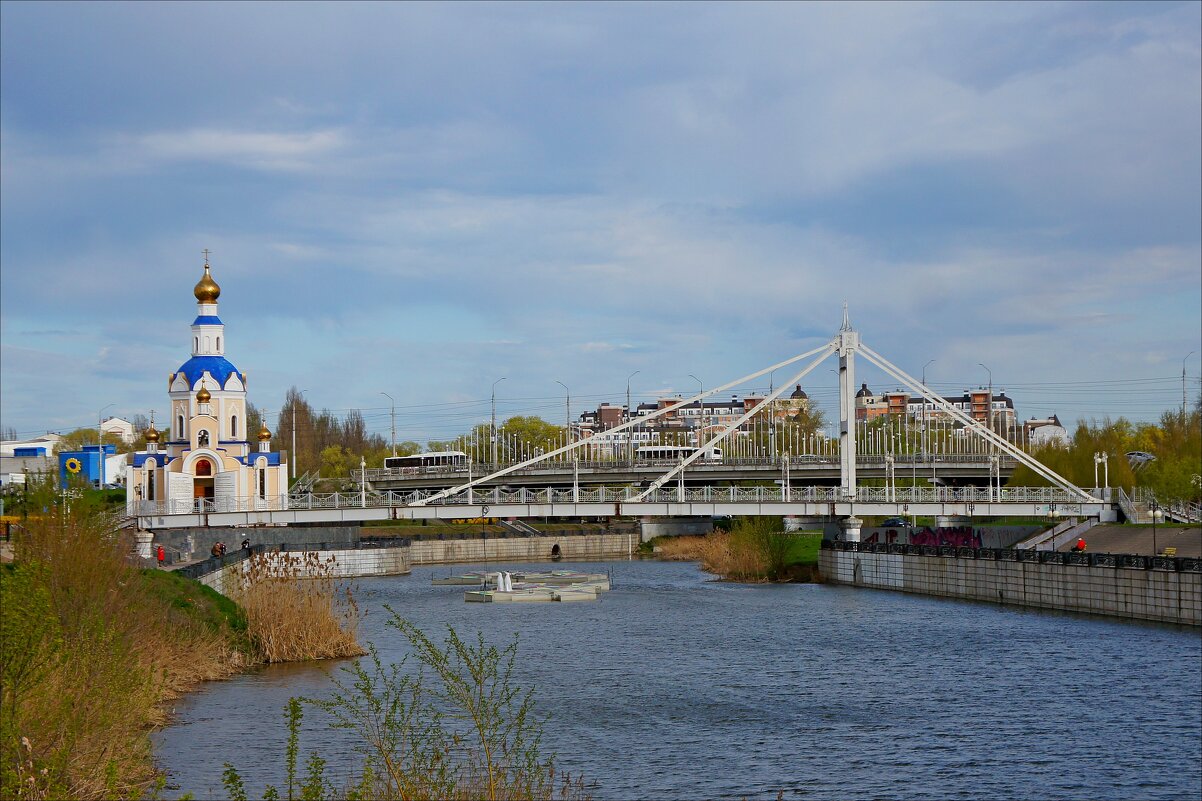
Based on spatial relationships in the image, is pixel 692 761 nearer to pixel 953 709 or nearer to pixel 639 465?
pixel 953 709

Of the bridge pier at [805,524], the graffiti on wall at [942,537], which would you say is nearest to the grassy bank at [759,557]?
the graffiti on wall at [942,537]

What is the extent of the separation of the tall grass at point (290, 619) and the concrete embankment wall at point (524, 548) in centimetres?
6252

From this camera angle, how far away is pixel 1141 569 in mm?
51062

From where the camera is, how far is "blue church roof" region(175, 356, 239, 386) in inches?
3573

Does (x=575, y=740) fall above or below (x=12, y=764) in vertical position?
below

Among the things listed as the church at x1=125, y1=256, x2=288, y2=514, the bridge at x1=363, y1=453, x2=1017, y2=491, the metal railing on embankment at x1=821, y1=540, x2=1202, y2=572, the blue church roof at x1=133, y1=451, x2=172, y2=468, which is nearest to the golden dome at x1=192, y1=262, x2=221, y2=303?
the church at x1=125, y1=256, x2=288, y2=514

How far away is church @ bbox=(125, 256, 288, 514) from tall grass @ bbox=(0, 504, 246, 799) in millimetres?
51175

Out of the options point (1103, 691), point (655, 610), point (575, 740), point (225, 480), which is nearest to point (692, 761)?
point (575, 740)

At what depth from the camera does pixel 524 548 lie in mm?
112312

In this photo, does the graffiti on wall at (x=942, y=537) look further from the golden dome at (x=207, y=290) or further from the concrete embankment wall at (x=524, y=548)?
the golden dome at (x=207, y=290)

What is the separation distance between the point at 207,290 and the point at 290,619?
5668cm

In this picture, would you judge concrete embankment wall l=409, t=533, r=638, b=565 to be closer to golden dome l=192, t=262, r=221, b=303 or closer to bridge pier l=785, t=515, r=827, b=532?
bridge pier l=785, t=515, r=827, b=532

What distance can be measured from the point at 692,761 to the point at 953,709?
31.3ft

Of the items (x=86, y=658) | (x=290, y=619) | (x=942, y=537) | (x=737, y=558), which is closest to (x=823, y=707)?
(x=290, y=619)
